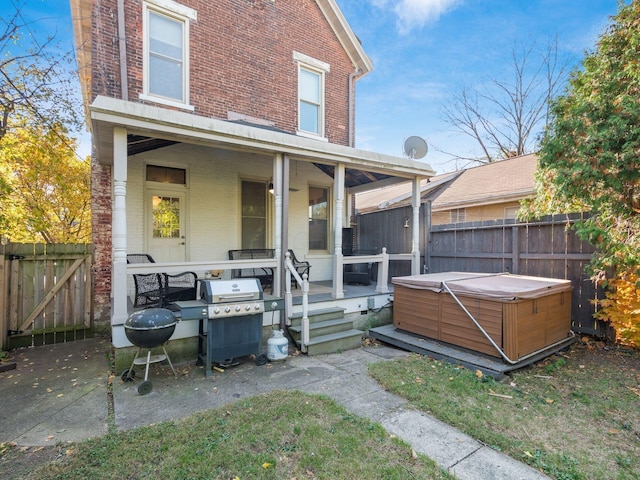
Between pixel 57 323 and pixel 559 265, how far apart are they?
877cm

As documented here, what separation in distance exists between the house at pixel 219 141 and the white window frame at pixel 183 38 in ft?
0.07

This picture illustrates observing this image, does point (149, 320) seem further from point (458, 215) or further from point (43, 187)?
point (458, 215)

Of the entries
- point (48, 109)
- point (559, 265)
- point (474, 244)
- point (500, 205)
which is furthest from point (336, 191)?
point (500, 205)

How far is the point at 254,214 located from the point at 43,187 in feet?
28.7

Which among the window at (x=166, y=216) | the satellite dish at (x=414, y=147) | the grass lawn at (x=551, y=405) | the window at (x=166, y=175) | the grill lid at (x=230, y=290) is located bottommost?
the grass lawn at (x=551, y=405)

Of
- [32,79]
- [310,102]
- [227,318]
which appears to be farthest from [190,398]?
[310,102]

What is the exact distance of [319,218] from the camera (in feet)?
28.6

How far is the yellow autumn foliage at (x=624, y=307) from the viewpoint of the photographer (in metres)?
4.66

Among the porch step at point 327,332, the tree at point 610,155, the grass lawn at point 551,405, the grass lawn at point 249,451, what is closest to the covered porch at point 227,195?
the porch step at point 327,332

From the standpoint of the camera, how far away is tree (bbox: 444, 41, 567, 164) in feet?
58.7

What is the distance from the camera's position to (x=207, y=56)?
718 cm

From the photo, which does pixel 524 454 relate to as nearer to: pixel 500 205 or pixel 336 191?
pixel 336 191

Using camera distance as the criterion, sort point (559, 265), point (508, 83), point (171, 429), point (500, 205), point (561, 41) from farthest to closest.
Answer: point (508, 83), point (561, 41), point (500, 205), point (559, 265), point (171, 429)

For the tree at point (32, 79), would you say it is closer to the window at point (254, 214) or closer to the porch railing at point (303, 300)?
the window at point (254, 214)
